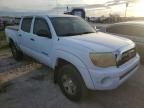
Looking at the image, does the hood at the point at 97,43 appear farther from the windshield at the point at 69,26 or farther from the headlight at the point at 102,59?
the windshield at the point at 69,26

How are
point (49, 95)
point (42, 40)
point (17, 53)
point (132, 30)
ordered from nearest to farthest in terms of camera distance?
1. point (49, 95)
2. point (42, 40)
3. point (132, 30)
4. point (17, 53)

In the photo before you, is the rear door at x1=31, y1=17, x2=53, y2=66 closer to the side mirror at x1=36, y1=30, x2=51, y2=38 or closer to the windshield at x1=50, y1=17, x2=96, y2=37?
the side mirror at x1=36, y1=30, x2=51, y2=38

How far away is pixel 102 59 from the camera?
3719mm

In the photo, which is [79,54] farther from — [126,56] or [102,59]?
[126,56]

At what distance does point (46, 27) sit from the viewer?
201 inches

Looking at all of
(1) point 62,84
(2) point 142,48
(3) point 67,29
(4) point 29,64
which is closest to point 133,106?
(1) point 62,84

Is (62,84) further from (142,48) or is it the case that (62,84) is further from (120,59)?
(142,48)

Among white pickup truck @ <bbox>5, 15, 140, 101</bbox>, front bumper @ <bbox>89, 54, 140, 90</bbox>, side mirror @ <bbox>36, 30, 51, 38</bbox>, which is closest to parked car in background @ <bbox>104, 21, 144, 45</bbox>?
white pickup truck @ <bbox>5, 15, 140, 101</bbox>

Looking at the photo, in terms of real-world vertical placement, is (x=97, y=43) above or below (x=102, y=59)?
above

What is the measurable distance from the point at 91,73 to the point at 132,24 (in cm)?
431

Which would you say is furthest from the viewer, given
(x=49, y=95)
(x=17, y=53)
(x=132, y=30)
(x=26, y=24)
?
(x=17, y=53)

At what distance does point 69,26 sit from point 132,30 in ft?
10.7

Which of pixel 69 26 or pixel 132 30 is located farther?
pixel 132 30

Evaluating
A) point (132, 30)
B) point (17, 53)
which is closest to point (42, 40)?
point (17, 53)
